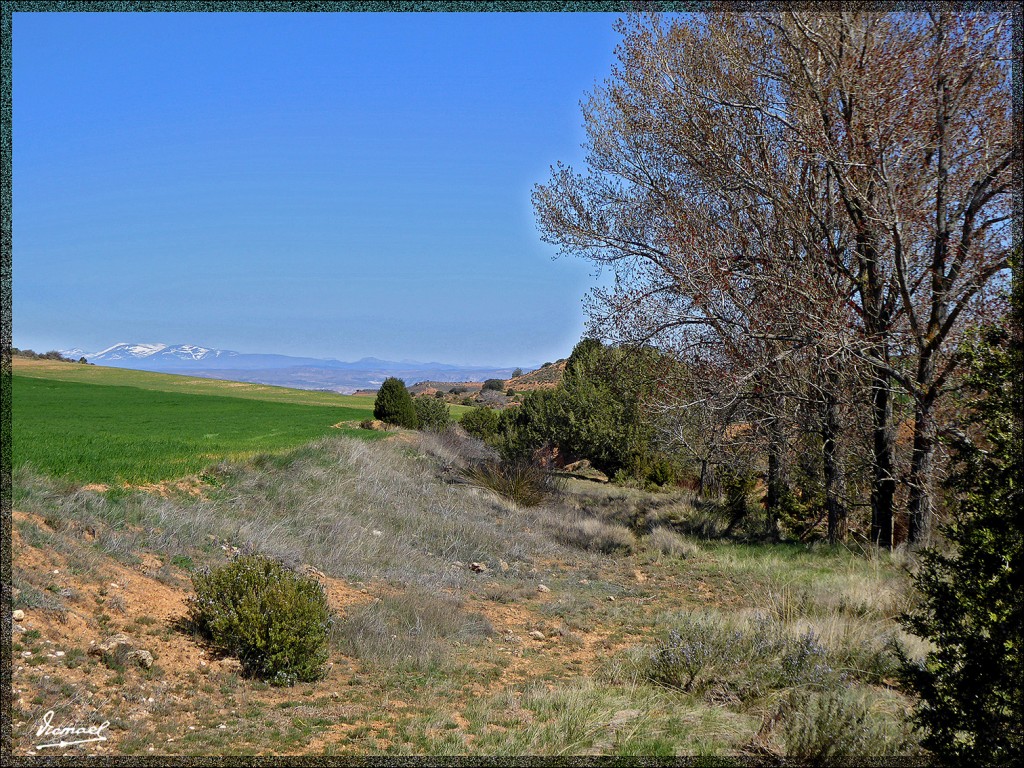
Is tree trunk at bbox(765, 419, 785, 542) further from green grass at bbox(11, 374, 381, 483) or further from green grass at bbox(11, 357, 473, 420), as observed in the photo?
green grass at bbox(11, 357, 473, 420)

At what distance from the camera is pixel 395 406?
29.3 meters

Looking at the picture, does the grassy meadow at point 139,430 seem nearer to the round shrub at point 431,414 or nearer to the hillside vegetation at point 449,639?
the hillside vegetation at point 449,639

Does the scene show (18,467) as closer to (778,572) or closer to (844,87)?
(778,572)

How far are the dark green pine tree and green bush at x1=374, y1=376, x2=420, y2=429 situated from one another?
85.7 feet

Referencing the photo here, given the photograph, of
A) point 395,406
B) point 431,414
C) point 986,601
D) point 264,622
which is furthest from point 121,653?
point 431,414

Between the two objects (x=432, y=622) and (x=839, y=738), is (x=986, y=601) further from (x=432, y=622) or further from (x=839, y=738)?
(x=432, y=622)

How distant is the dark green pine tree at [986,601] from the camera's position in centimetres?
352

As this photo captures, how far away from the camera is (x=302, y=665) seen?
255 inches

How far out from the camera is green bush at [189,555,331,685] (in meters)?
6.43

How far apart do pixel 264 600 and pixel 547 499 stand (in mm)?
12541

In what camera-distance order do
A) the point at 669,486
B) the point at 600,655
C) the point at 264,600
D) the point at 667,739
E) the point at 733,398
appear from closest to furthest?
the point at 667,739, the point at 264,600, the point at 600,655, the point at 733,398, the point at 669,486

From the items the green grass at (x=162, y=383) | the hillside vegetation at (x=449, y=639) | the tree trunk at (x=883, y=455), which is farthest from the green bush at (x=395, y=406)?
the tree trunk at (x=883, y=455)

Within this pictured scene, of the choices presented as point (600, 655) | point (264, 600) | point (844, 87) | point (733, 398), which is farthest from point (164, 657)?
point (844, 87)
